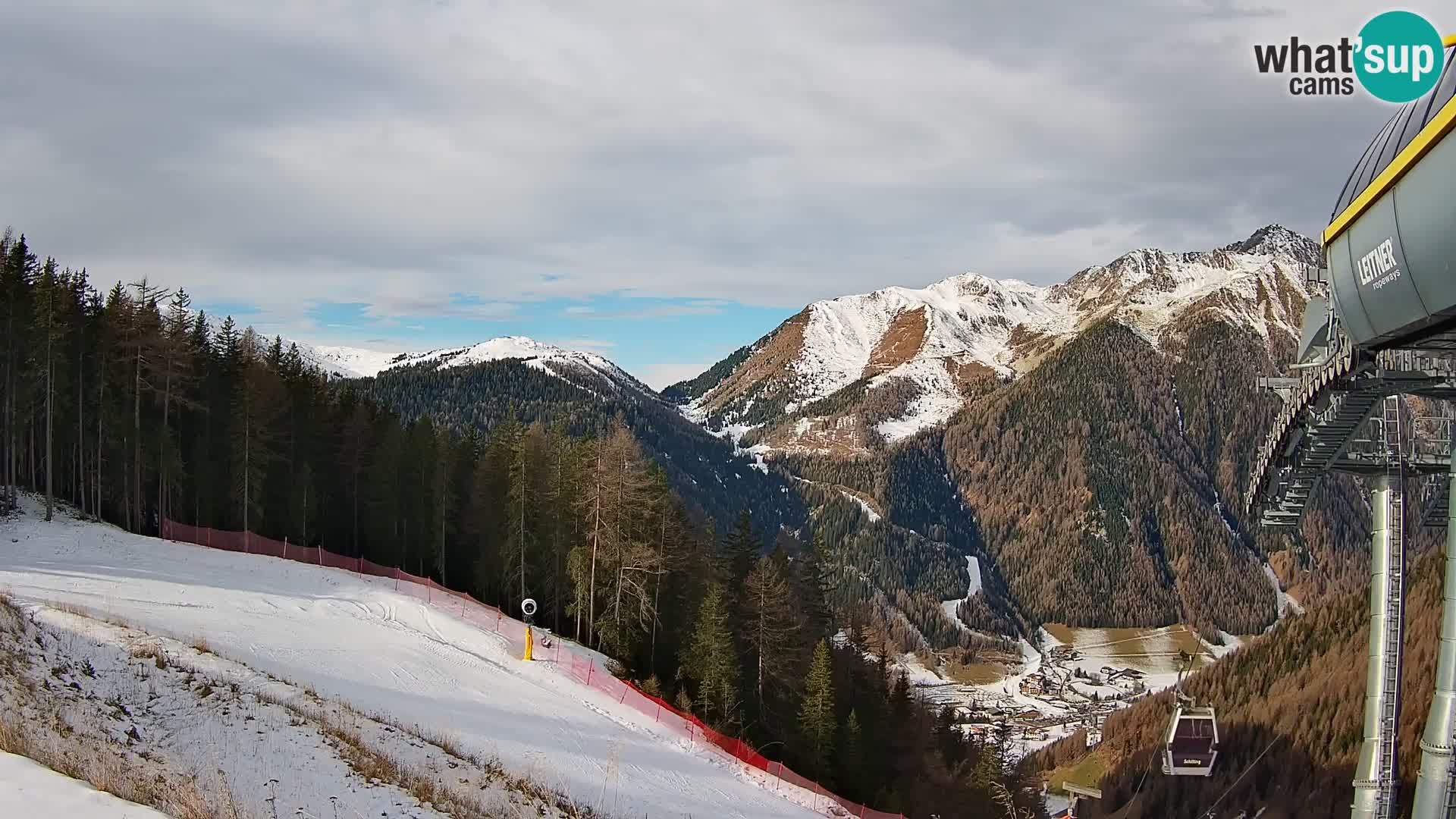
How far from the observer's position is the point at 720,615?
1430 inches

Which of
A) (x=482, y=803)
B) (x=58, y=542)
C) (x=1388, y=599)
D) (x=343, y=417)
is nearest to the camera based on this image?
(x=482, y=803)

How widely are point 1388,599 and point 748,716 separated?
1025 inches

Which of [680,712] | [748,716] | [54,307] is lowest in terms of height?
[748,716]

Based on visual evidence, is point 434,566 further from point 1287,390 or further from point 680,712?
point 1287,390

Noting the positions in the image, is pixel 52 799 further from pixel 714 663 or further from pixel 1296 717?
pixel 1296 717

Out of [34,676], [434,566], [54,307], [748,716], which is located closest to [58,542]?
[54,307]

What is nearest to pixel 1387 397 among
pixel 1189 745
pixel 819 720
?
pixel 1189 745

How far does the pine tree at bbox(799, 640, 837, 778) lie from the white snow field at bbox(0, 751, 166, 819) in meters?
29.9

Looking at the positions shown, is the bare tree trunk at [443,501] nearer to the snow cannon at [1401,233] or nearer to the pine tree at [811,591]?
the pine tree at [811,591]

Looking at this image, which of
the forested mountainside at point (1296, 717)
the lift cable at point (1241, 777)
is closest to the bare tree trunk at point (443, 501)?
the forested mountainside at point (1296, 717)

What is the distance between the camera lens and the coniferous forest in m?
37.0

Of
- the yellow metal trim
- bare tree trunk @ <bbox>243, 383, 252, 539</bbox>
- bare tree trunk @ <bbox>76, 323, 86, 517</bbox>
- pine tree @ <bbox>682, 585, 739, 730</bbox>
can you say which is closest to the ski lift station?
the yellow metal trim

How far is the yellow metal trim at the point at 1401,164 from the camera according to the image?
8.96 metres

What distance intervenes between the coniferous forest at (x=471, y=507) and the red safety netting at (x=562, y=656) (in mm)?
2466
